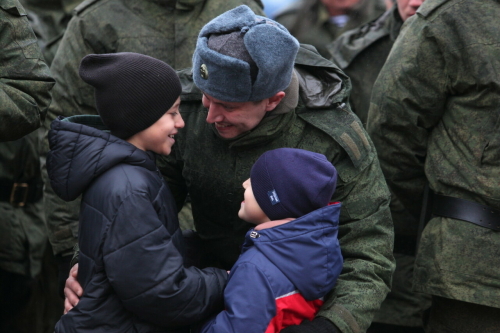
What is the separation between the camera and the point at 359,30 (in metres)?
5.23

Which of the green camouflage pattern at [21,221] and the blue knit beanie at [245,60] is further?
the green camouflage pattern at [21,221]

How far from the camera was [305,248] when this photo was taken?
8.70 ft

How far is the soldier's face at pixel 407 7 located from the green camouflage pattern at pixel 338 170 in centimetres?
170

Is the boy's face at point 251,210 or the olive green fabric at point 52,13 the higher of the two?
the boy's face at point 251,210

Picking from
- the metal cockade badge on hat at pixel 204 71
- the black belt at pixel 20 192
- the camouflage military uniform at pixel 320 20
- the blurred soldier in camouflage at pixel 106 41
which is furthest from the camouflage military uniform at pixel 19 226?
the camouflage military uniform at pixel 320 20

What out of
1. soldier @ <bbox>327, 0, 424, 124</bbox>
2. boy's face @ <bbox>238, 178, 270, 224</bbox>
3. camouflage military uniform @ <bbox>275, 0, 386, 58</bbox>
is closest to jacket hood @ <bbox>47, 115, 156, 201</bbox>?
boy's face @ <bbox>238, 178, 270, 224</bbox>

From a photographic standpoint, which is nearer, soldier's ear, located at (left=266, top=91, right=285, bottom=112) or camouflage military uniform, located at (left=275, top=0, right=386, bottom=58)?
soldier's ear, located at (left=266, top=91, right=285, bottom=112)

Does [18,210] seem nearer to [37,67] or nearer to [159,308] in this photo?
[37,67]

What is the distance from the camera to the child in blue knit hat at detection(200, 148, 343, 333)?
8.43ft

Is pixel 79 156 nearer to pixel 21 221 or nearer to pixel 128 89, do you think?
pixel 128 89

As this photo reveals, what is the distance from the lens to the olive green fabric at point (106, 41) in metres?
3.98

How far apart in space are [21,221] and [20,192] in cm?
17

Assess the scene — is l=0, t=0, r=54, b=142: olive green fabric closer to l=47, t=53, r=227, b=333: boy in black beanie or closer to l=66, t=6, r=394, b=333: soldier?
l=66, t=6, r=394, b=333: soldier

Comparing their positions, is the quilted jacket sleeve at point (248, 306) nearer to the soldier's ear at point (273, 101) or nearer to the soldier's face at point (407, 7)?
the soldier's ear at point (273, 101)
